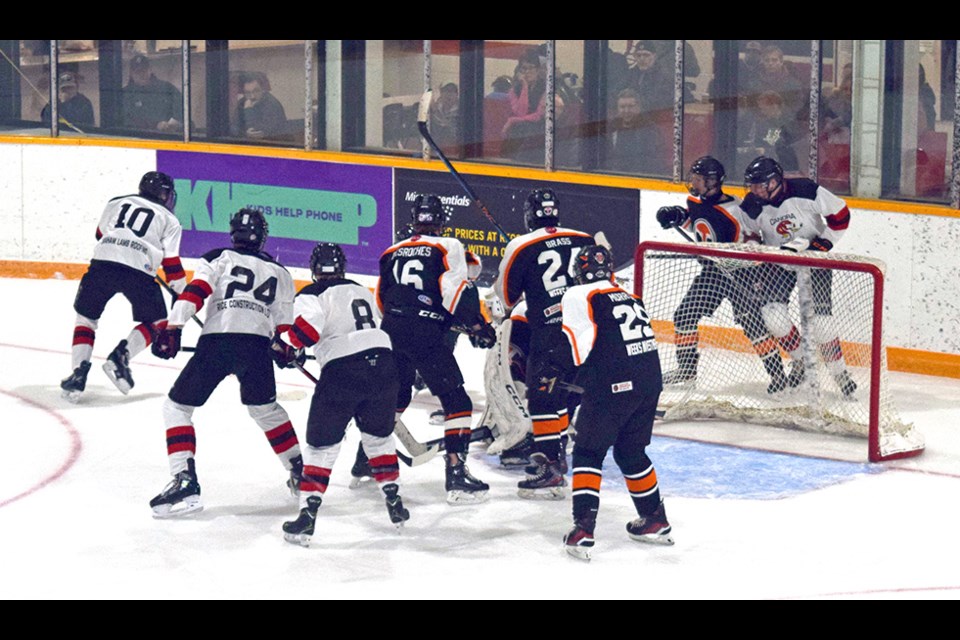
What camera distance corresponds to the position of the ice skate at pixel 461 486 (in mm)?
6152

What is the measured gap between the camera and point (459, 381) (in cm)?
622

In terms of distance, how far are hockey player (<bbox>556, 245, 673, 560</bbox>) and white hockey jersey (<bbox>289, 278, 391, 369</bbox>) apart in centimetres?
70

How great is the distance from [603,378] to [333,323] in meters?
0.95

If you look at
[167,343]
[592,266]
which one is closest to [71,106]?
[167,343]

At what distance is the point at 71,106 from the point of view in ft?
34.8

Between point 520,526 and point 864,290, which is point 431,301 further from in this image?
point 864,290

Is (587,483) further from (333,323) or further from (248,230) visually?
(248,230)

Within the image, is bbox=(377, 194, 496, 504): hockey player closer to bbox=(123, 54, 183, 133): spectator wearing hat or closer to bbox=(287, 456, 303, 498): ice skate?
bbox=(287, 456, 303, 498): ice skate

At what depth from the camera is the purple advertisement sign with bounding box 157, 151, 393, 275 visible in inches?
382

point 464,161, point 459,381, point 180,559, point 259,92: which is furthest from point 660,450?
point 259,92

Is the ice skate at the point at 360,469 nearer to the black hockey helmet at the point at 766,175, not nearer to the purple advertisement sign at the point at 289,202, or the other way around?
the black hockey helmet at the point at 766,175

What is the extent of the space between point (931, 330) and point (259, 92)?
4576mm

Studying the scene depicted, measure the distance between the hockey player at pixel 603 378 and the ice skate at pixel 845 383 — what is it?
205cm

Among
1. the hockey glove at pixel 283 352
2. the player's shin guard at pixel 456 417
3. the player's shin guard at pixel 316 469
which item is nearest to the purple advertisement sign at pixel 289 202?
the player's shin guard at pixel 456 417
